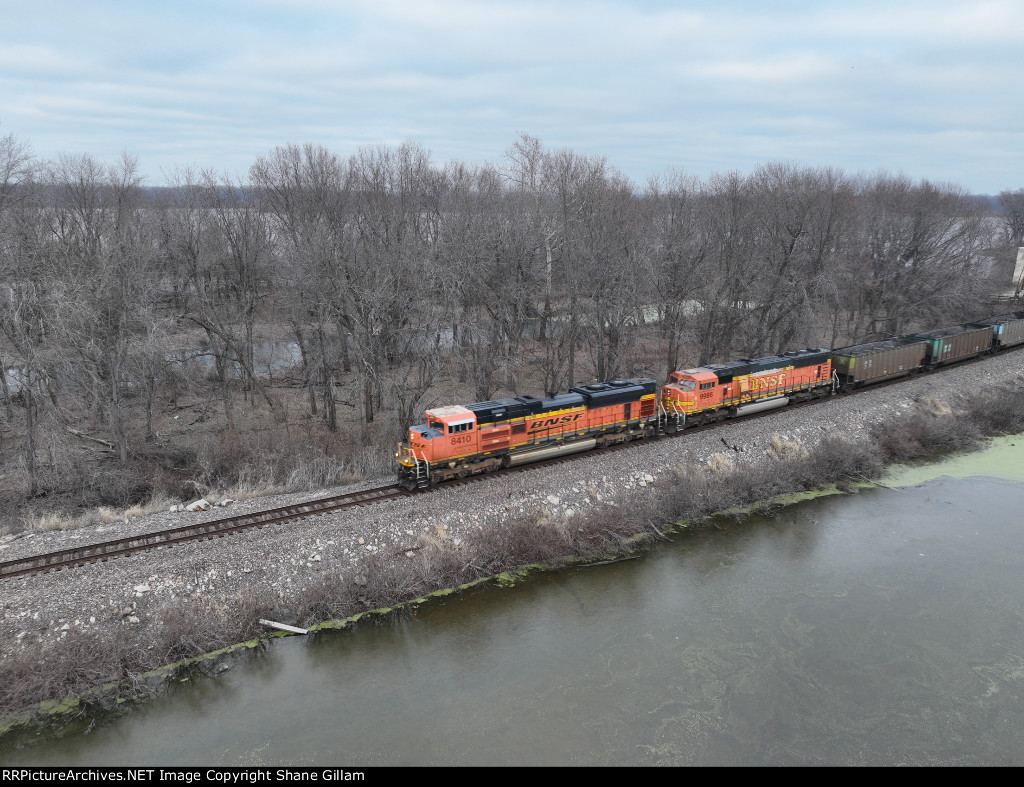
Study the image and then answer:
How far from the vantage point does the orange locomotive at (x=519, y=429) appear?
21.0m

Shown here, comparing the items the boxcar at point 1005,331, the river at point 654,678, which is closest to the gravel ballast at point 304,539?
the river at point 654,678

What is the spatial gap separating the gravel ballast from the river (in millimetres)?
2178

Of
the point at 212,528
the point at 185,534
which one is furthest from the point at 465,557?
the point at 185,534

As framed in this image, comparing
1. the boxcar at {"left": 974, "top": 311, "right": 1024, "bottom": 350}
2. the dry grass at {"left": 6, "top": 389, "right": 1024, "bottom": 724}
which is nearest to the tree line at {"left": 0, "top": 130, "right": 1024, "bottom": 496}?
the boxcar at {"left": 974, "top": 311, "right": 1024, "bottom": 350}

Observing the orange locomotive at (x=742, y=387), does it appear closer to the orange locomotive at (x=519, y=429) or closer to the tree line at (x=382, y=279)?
the orange locomotive at (x=519, y=429)

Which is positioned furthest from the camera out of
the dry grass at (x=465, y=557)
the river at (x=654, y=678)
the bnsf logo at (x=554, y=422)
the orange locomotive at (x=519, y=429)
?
the bnsf logo at (x=554, y=422)

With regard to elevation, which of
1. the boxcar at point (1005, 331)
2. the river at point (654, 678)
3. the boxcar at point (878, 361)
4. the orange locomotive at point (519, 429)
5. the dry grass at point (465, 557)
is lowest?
the river at point (654, 678)

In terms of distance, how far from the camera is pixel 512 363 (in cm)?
3262

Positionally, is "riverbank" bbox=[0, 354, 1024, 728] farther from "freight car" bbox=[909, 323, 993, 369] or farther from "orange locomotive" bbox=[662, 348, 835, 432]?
"freight car" bbox=[909, 323, 993, 369]

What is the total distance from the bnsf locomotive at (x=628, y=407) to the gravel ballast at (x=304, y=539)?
94cm

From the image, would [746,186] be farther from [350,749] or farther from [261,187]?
[350,749]

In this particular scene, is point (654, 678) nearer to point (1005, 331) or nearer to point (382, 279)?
point (382, 279)

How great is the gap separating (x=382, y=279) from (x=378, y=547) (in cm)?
1441

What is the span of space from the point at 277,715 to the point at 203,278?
27.5m
